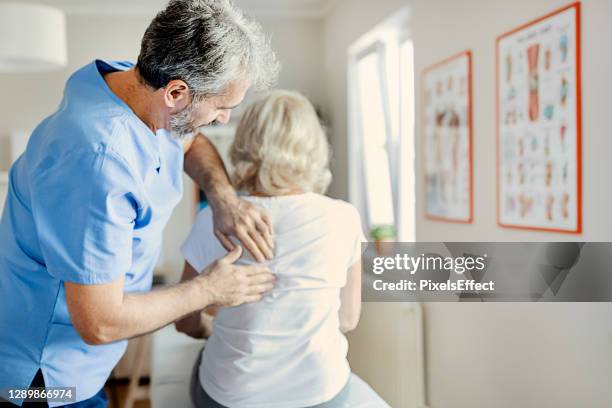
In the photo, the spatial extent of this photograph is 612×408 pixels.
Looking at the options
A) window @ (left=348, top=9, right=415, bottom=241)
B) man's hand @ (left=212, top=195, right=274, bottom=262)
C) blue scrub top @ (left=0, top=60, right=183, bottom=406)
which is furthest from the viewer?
window @ (left=348, top=9, right=415, bottom=241)

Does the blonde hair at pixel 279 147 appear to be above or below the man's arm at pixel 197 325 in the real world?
above

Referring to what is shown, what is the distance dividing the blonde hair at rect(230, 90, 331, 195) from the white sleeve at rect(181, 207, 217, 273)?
0.09 meters

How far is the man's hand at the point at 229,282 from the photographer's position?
842 millimetres

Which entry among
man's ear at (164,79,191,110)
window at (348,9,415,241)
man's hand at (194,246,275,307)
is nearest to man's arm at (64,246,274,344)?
man's hand at (194,246,275,307)

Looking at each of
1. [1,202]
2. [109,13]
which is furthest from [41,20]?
[1,202]

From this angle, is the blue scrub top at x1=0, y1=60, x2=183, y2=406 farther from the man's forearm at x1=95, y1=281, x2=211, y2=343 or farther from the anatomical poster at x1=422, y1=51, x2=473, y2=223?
the anatomical poster at x1=422, y1=51, x2=473, y2=223

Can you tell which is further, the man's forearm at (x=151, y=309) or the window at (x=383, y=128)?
the window at (x=383, y=128)

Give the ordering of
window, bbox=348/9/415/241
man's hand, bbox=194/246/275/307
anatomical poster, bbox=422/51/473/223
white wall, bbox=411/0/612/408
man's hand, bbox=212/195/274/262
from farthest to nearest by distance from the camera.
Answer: window, bbox=348/9/415/241 < anatomical poster, bbox=422/51/473/223 < white wall, bbox=411/0/612/408 < man's hand, bbox=212/195/274/262 < man's hand, bbox=194/246/275/307

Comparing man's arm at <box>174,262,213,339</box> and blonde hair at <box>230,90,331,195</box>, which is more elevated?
blonde hair at <box>230,90,331,195</box>

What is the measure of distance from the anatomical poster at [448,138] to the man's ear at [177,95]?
1120 mm

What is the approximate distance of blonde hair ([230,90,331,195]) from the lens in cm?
110

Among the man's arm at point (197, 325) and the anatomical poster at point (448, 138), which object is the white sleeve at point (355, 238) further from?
the anatomical poster at point (448, 138)

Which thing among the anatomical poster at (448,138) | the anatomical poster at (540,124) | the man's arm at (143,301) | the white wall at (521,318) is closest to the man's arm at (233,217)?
the man's arm at (143,301)

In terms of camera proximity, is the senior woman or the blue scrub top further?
the senior woman
